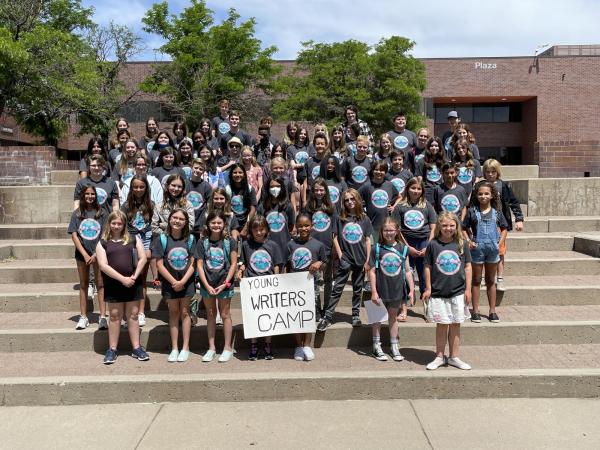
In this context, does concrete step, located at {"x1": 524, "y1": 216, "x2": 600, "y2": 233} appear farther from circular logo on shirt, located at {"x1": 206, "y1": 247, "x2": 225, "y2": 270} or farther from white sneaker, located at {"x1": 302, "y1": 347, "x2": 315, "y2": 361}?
circular logo on shirt, located at {"x1": 206, "y1": 247, "x2": 225, "y2": 270}

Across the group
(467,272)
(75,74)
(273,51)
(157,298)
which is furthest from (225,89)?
(467,272)

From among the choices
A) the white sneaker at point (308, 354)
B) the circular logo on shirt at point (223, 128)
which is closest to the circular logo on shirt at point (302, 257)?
the white sneaker at point (308, 354)

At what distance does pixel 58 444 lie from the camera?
427 centimetres

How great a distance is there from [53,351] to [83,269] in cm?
97

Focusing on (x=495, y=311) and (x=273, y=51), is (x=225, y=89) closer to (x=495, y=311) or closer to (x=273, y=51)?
(x=273, y=51)

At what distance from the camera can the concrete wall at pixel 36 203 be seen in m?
11.3

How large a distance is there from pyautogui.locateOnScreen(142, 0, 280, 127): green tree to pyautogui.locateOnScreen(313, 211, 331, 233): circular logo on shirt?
20475 millimetres

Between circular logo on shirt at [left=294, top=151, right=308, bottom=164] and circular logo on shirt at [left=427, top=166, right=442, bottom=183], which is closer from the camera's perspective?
circular logo on shirt at [left=427, top=166, right=442, bottom=183]

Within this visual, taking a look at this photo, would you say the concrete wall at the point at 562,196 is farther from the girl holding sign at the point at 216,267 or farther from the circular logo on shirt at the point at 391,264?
the girl holding sign at the point at 216,267

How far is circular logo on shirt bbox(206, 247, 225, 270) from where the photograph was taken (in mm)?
5598

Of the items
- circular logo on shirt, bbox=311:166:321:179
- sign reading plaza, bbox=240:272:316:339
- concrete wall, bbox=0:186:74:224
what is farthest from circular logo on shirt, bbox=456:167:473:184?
concrete wall, bbox=0:186:74:224

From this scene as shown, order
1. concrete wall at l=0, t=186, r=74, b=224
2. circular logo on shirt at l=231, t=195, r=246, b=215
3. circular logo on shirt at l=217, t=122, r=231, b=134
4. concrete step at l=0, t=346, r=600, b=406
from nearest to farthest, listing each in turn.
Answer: concrete step at l=0, t=346, r=600, b=406, circular logo on shirt at l=231, t=195, r=246, b=215, circular logo on shirt at l=217, t=122, r=231, b=134, concrete wall at l=0, t=186, r=74, b=224

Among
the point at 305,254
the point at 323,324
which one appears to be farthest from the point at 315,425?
the point at 305,254

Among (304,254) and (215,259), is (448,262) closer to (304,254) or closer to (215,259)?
(304,254)
